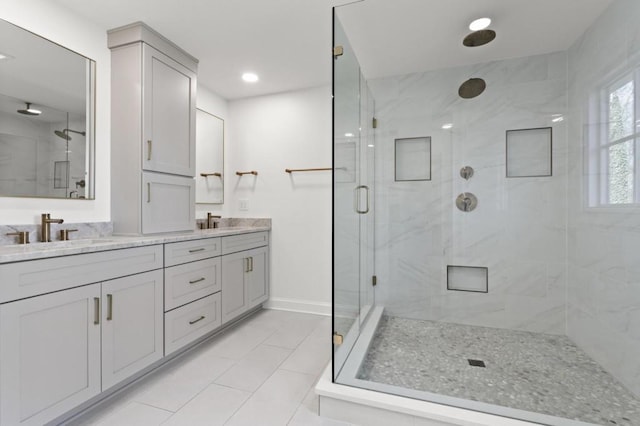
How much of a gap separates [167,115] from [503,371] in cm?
281

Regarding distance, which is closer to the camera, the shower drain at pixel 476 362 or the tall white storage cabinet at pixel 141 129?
the shower drain at pixel 476 362

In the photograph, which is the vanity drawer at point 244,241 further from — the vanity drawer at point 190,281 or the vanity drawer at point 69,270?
the vanity drawer at point 69,270

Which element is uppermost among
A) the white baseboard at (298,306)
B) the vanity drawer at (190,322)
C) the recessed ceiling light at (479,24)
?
the recessed ceiling light at (479,24)

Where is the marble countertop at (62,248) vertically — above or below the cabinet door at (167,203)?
below

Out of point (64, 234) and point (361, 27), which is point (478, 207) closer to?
point (361, 27)

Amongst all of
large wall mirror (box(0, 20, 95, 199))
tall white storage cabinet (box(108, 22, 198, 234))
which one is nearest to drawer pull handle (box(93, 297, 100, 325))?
tall white storage cabinet (box(108, 22, 198, 234))

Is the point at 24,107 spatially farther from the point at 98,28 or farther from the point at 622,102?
the point at 622,102

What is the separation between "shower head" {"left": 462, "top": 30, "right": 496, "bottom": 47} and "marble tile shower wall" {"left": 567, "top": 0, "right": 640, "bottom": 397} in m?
0.57

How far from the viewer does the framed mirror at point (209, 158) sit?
3020mm

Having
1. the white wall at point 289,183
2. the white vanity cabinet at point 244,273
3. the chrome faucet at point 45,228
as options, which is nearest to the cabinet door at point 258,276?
the white vanity cabinet at point 244,273

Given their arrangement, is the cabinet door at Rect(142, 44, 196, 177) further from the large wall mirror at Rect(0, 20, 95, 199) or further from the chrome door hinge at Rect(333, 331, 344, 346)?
the chrome door hinge at Rect(333, 331, 344, 346)

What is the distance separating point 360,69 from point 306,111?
845 millimetres

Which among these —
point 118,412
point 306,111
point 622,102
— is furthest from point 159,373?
point 622,102

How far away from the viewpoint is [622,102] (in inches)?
66.9
